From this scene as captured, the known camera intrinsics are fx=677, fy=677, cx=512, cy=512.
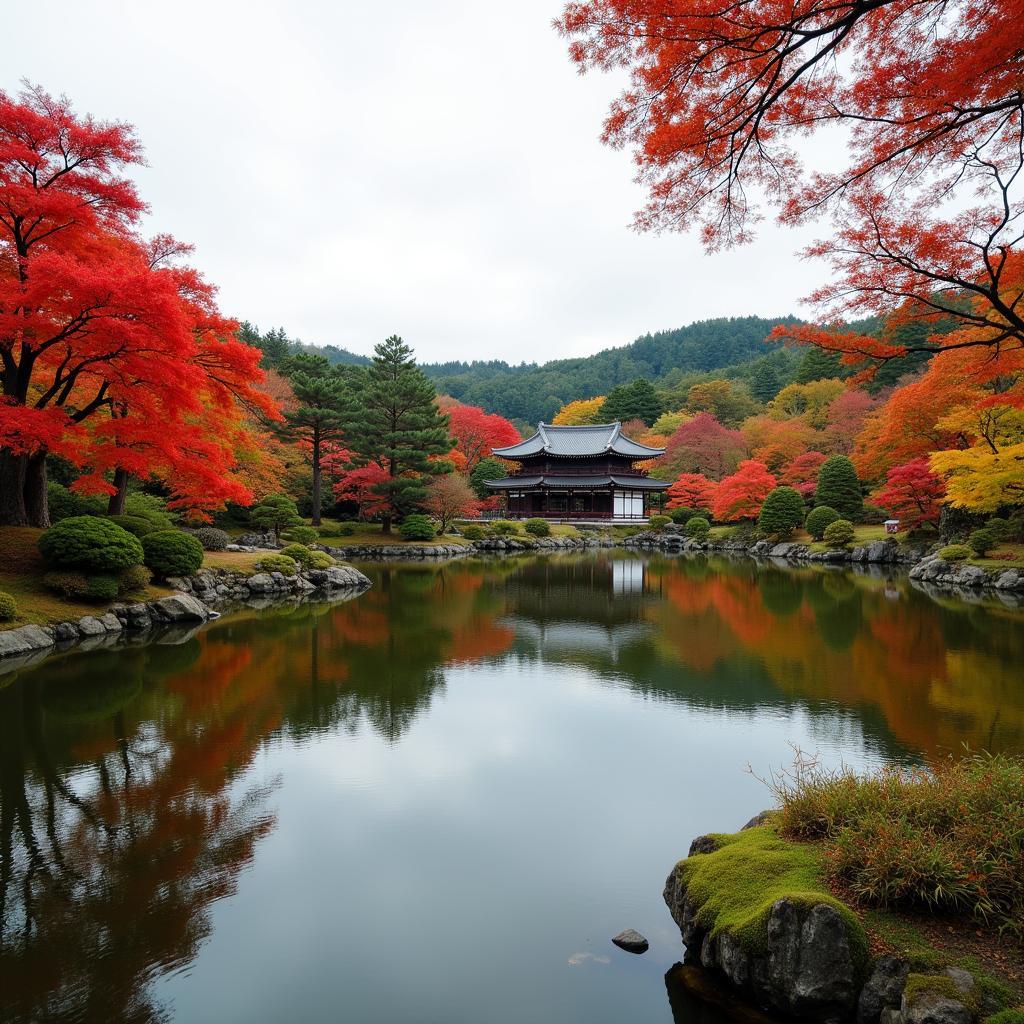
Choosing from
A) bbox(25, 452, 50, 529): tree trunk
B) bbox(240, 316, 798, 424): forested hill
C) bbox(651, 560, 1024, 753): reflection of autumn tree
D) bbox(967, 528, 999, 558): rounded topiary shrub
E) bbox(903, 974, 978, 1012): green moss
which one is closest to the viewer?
bbox(903, 974, 978, 1012): green moss

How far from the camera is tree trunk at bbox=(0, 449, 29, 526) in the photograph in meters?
11.5

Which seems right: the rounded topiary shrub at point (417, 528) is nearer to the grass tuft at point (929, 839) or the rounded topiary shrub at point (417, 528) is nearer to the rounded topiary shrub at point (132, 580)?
the rounded topiary shrub at point (132, 580)

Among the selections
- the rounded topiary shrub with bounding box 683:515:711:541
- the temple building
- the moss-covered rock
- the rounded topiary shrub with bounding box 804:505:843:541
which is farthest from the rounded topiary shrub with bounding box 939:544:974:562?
the moss-covered rock

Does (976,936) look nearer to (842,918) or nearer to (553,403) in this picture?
(842,918)

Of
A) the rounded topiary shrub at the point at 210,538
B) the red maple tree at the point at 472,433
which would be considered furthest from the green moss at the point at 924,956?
the red maple tree at the point at 472,433

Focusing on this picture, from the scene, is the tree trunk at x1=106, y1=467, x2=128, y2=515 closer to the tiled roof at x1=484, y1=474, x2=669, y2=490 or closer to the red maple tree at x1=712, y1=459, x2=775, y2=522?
the tiled roof at x1=484, y1=474, x2=669, y2=490

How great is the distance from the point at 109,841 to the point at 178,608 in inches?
326

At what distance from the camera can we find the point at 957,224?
580 cm

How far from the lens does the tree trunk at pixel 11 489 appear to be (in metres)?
11.5

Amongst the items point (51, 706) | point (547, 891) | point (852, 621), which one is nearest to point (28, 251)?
point (51, 706)

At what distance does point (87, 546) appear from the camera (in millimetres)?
10562

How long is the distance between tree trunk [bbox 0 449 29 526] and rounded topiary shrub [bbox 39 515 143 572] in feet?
4.83

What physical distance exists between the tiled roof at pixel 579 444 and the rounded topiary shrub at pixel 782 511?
389 inches

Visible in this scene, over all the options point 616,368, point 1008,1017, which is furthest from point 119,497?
point 616,368
